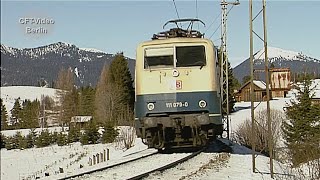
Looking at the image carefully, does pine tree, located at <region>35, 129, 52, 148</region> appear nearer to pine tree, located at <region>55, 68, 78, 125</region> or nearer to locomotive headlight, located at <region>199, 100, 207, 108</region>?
pine tree, located at <region>55, 68, 78, 125</region>

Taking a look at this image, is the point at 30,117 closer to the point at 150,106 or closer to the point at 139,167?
the point at 150,106

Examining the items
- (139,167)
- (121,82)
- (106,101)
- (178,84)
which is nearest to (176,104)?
(178,84)

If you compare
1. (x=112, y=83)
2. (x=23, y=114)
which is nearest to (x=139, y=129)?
(x=112, y=83)

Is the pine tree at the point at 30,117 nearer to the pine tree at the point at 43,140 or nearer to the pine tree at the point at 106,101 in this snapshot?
the pine tree at the point at 106,101

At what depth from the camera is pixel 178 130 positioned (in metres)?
15.4

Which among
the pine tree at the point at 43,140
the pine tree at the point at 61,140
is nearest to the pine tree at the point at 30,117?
the pine tree at the point at 43,140

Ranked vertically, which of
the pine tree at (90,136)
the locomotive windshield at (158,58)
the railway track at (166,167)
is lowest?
the pine tree at (90,136)

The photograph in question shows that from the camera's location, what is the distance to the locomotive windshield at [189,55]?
51.0ft

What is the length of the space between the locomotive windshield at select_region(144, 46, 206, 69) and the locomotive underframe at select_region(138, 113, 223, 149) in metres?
1.64

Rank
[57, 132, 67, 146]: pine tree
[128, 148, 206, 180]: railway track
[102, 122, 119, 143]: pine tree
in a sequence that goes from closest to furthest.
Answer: [128, 148, 206, 180]: railway track, [102, 122, 119, 143]: pine tree, [57, 132, 67, 146]: pine tree

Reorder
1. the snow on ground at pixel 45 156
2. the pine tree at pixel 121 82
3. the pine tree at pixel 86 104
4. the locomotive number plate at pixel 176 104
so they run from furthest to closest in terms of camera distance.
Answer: the pine tree at pixel 86 104 < the pine tree at pixel 121 82 < the snow on ground at pixel 45 156 < the locomotive number plate at pixel 176 104

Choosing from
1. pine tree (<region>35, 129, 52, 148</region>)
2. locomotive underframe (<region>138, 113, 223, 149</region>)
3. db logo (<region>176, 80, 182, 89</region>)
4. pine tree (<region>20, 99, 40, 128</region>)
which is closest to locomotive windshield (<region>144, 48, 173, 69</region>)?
db logo (<region>176, 80, 182, 89</region>)

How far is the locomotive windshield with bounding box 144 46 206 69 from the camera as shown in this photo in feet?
51.0

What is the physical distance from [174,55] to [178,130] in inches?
91.9
